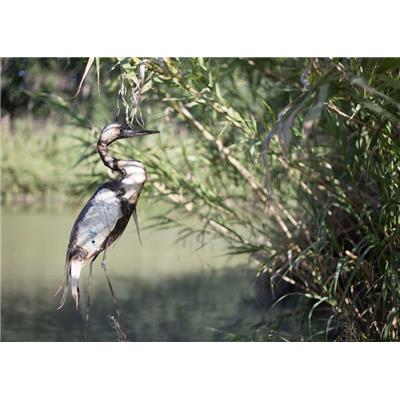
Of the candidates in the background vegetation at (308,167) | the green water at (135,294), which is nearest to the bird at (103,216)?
the background vegetation at (308,167)

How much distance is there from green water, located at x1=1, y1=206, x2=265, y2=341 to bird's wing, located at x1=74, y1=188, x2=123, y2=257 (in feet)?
3.99

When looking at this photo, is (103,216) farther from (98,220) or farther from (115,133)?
(115,133)

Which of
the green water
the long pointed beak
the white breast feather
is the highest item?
the long pointed beak

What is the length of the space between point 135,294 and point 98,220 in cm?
288

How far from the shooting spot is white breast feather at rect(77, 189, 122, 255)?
61.0 inches

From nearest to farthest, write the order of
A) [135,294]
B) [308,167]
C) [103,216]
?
1. [103,216]
2. [308,167]
3. [135,294]

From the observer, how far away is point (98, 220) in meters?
1.56

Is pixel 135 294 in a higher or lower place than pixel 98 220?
lower

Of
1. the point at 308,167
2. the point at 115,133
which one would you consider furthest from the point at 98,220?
the point at 308,167

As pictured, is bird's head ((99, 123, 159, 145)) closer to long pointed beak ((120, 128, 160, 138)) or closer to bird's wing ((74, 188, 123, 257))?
long pointed beak ((120, 128, 160, 138))

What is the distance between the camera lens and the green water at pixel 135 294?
135 inches

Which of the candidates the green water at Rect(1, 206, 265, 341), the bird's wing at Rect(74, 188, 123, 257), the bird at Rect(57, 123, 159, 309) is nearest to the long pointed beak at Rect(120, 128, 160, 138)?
the bird at Rect(57, 123, 159, 309)

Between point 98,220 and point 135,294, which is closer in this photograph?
point 98,220
